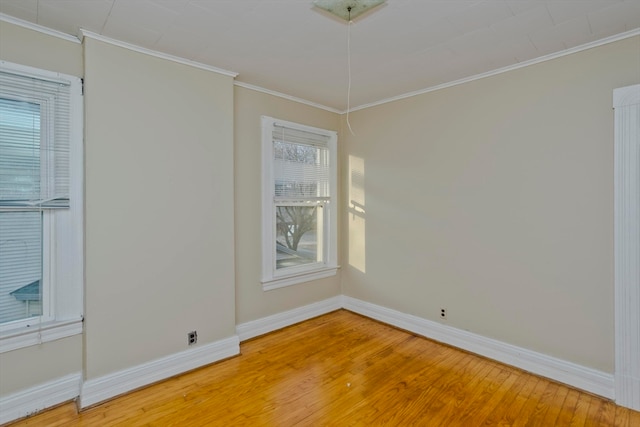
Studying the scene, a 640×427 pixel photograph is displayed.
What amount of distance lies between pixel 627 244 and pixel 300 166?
113 inches

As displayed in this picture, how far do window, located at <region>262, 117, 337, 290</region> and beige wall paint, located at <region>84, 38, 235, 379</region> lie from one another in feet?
1.76

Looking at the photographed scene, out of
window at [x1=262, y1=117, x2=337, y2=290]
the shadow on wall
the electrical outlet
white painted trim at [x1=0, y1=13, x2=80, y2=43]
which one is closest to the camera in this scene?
white painted trim at [x1=0, y1=13, x2=80, y2=43]

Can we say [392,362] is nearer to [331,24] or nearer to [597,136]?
[597,136]

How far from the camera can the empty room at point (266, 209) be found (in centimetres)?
212

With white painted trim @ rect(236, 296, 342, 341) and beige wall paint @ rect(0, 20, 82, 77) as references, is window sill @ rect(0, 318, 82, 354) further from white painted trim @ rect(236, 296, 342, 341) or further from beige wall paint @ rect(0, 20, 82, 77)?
beige wall paint @ rect(0, 20, 82, 77)

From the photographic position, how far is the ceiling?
75.6 inches

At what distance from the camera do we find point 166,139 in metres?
2.59

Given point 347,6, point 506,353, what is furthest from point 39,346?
point 506,353

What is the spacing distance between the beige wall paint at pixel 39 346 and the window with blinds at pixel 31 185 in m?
0.11

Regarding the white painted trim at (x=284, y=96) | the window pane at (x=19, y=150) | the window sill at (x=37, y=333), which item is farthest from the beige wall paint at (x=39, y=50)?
the window sill at (x=37, y=333)

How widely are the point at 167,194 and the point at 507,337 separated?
3.07 metres

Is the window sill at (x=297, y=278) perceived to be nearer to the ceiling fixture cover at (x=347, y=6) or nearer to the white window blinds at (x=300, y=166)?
the white window blinds at (x=300, y=166)

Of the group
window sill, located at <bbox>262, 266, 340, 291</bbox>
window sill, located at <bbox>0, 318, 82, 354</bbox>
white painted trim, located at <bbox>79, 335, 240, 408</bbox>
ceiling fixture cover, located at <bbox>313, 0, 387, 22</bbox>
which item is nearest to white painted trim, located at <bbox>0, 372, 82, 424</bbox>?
white painted trim, located at <bbox>79, 335, 240, 408</bbox>

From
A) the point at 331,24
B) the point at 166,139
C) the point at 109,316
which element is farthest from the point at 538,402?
the point at 166,139
